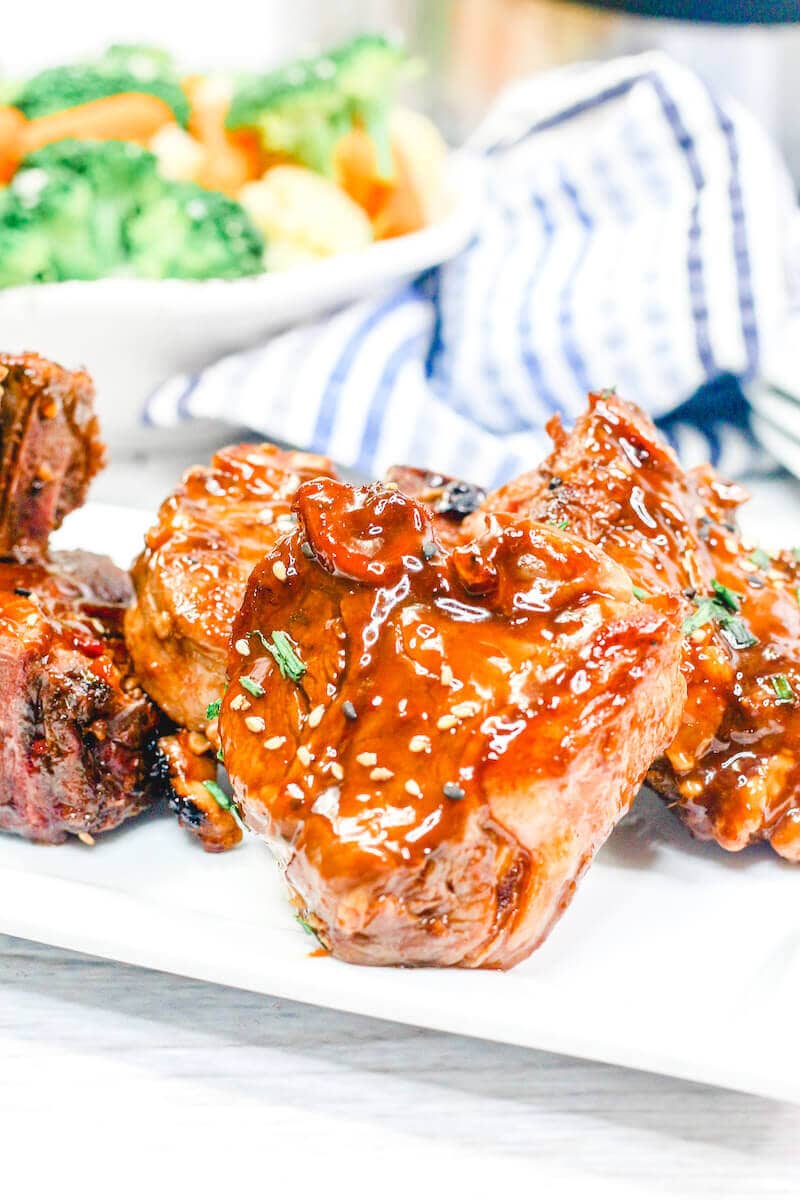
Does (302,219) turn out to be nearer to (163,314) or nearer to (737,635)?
(163,314)

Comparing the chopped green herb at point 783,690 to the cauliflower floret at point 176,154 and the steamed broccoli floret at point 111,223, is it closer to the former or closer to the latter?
the steamed broccoli floret at point 111,223

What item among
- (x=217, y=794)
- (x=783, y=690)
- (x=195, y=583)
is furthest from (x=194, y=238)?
(x=783, y=690)

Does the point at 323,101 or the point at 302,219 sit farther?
the point at 323,101

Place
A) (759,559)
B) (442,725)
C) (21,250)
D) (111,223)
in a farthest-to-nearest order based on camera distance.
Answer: (111,223) → (21,250) → (759,559) → (442,725)

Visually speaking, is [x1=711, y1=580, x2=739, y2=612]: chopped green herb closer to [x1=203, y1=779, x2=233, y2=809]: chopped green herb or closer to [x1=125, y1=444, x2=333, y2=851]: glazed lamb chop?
[x1=125, y1=444, x2=333, y2=851]: glazed lamb chop

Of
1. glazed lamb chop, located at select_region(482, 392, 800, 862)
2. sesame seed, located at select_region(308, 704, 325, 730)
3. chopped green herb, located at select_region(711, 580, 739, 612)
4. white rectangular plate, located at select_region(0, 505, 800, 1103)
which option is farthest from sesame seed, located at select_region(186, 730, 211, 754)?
chopped green herb, located at select_region(711, 580, 739, 612)

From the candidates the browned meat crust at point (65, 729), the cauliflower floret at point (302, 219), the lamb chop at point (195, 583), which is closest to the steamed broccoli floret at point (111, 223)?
the cauliflower floret at point (302, 219)
